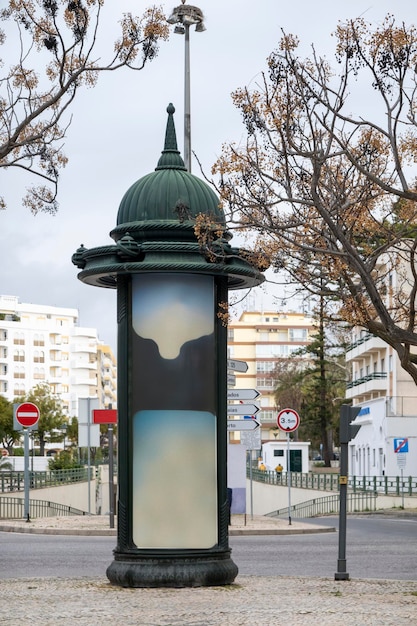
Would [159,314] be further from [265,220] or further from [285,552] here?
[285,552]

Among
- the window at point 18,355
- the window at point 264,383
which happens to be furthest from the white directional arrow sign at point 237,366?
the window at point 264,383

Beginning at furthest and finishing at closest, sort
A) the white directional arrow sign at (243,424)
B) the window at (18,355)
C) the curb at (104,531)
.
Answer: the window at (18,355) < the white directional arrow sign at (243,424) < the curb at (104,531)

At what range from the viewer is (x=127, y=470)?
13477 millimetres

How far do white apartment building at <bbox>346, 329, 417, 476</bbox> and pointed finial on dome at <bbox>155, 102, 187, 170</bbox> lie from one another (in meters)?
51.8

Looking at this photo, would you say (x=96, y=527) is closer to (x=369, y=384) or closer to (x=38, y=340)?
(x=369, y=384)

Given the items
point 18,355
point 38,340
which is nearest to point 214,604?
point 18,355

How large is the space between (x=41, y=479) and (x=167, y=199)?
38415 mm

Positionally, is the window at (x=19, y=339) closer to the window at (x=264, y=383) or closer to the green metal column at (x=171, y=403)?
the window at (x=264, y=383)

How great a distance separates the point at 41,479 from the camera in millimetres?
51125

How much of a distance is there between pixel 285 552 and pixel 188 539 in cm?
898

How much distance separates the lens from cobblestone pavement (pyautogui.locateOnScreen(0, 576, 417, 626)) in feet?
35.6

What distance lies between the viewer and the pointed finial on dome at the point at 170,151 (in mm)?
14492

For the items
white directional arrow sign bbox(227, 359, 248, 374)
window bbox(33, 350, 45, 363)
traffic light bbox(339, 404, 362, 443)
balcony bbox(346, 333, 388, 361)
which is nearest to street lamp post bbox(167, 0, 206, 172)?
white directional arrow sign bbox(227, 359, 248, 374)

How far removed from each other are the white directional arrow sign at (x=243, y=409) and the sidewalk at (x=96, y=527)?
8.19ft
